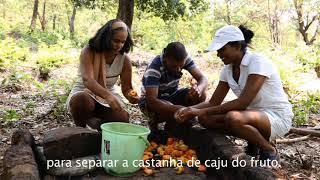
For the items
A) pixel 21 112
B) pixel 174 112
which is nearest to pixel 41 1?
pixel 21 112

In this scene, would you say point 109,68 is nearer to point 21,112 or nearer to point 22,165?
point 22,165

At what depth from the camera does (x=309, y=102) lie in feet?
21.6

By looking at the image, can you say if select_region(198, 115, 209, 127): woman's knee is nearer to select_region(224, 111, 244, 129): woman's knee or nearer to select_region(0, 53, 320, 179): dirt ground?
select_region(224, 111, 244, 129): woman's knee

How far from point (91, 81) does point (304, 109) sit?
4.05 metres

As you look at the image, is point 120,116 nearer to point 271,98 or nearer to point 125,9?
point 271,98

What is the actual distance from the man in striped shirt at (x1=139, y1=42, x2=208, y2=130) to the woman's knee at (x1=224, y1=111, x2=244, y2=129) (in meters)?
0.67

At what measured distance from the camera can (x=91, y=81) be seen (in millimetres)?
3562

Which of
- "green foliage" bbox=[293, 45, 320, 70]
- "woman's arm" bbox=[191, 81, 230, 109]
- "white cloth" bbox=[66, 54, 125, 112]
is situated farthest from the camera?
"green foliage" bbox=[293, 45, 320, 70]

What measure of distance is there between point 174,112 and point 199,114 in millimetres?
404

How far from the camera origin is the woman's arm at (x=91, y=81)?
3465 millimetres

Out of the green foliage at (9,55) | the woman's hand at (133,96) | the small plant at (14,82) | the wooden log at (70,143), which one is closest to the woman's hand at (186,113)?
the woman's hand at (133,96)

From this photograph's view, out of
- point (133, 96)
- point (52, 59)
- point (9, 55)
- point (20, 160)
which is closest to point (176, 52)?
point (133, 96)

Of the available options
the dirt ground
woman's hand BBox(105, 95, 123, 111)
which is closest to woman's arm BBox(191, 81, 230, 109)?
woman's hand BBox(105, 95, 123, 111)

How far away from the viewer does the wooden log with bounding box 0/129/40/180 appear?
2.49 meters
